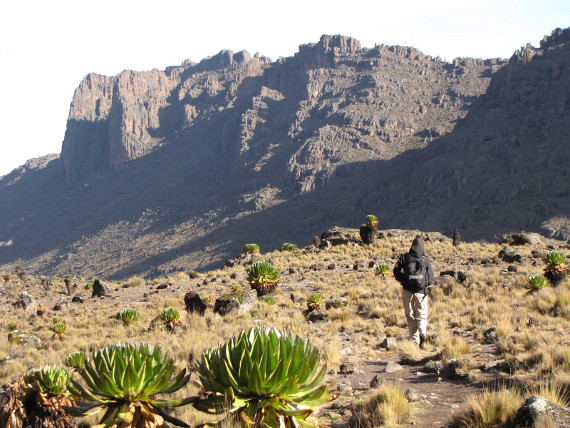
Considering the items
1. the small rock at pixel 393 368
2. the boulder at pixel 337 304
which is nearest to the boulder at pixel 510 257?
the boulder at pixel 337 304

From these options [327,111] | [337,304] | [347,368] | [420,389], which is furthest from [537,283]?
[327,111]

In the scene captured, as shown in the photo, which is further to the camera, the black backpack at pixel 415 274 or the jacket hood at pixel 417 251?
the jacket hood at pixel 417 251

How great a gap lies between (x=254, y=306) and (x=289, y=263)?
1077 centimetres

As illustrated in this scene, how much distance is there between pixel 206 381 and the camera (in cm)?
379

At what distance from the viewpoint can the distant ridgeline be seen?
89500 mm

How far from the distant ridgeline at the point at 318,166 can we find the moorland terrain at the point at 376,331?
191 feet

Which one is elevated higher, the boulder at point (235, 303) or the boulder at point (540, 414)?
the boulder at point (540, 414)

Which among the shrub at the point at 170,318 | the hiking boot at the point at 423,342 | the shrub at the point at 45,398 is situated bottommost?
the shrub at the point at 170,318

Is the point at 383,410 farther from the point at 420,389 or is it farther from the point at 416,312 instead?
the point at 416,312

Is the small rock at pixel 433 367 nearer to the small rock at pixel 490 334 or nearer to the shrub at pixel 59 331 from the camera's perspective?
the small rock at pixel 490 334

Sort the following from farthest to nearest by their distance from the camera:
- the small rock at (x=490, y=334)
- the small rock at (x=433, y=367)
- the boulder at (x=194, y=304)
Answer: the boulder at (x=194, y=304) → the small rock at (x=490, y=334) → the small rock at (x=433, y=367)

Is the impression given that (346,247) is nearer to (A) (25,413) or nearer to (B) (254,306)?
(B) (254,306)

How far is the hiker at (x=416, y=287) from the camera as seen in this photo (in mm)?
8438

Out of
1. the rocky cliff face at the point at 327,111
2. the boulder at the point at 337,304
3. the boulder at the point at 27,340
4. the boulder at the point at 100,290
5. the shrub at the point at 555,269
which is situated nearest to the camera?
the boulder at the point at 27,340
